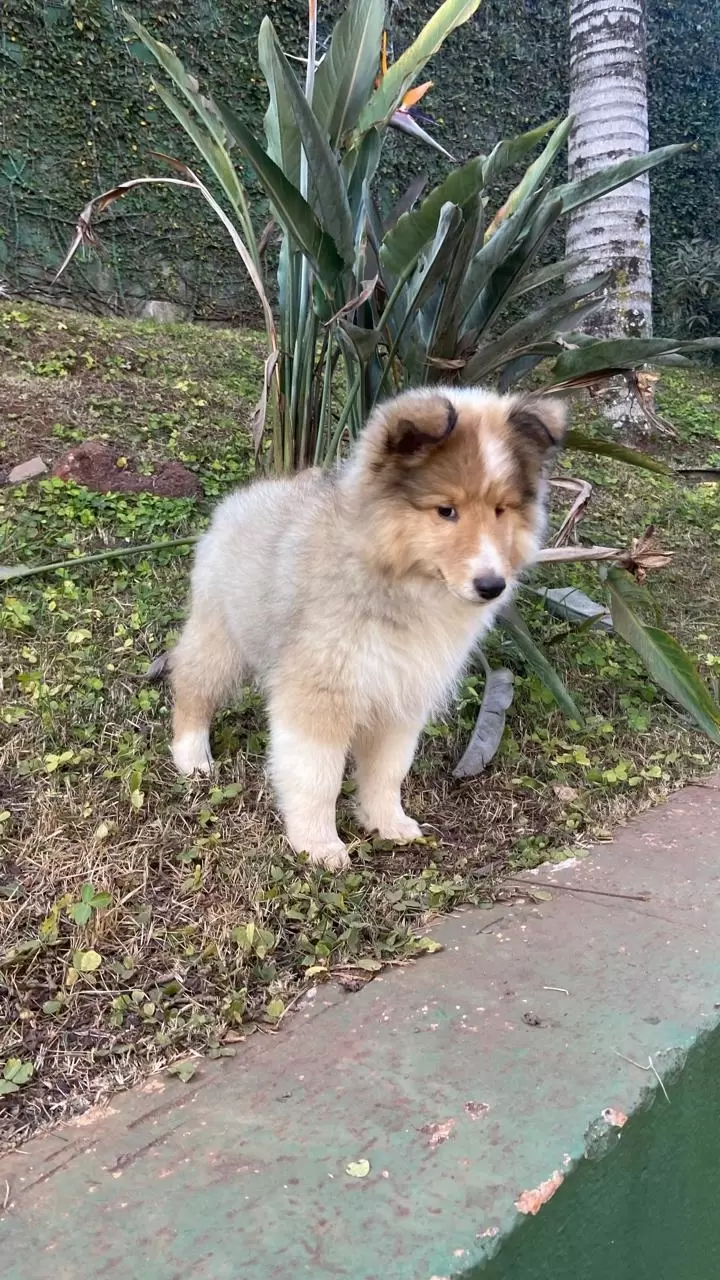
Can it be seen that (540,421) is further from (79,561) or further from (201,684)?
(79,561)

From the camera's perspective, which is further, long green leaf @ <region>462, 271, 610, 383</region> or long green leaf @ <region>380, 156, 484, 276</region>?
long green leaf @ <region>462, 271, 610, 383</region>

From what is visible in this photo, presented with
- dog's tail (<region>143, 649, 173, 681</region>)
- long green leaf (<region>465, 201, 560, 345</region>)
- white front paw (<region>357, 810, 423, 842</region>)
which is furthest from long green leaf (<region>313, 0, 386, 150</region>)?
white front paw (<region>357, 810, 423, 842</region>)

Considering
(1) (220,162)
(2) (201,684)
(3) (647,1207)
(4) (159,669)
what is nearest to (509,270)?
(1) (220,162)

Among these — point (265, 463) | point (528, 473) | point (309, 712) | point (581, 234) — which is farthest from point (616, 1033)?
point (581, 234)

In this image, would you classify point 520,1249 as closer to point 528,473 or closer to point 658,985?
point 658,985

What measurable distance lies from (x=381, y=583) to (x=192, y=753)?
3.64 ft

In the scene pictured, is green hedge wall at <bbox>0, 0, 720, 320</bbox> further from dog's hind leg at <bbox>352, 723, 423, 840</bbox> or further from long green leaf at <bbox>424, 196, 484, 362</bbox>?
dog's hind leg at <bbox>352, 723, 423, 840</bbox>

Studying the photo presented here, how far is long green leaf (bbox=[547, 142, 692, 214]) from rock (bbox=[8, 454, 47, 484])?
301 centimetres

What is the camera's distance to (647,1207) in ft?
5.47

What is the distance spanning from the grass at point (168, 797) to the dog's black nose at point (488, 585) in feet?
2.92

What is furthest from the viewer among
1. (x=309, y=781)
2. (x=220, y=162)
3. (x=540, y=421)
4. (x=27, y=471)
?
(x=27, y=471)

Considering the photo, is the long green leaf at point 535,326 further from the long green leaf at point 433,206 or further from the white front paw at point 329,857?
the white front paw at point 329,857

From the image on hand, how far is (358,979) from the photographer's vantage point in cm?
218

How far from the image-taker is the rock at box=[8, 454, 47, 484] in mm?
4820
